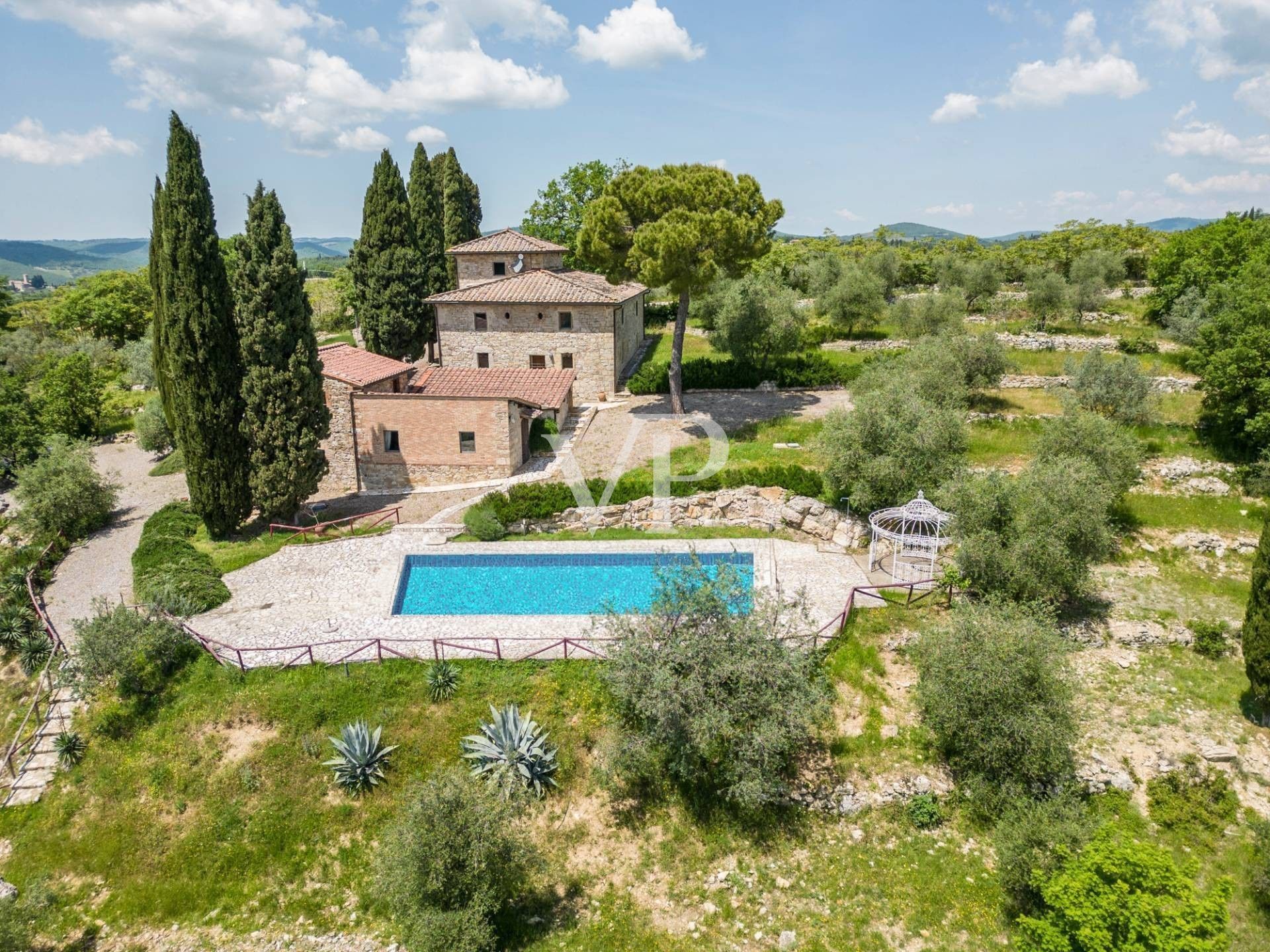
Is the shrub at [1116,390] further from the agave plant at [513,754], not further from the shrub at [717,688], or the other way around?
the agave plant at [513,754]

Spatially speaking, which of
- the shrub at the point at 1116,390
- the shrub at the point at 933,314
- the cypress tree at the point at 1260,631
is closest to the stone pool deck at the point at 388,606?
the cypress tree at the point at 1260,631

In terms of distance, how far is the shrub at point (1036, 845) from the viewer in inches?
432

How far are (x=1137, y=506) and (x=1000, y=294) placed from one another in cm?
3526

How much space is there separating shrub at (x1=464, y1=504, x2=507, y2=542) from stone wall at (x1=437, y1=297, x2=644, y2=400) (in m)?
15.0

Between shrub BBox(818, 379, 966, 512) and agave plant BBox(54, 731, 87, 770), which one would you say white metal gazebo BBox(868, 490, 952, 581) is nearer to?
shrub BBox(818, 379, 966, 512)

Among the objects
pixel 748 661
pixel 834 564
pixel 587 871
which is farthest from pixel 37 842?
pixel 834 564

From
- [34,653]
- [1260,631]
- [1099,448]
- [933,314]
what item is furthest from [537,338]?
[1260,631]

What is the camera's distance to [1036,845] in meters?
11.4

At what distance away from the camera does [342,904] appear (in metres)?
12.7

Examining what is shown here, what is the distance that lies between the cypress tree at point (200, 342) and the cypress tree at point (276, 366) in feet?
1.36

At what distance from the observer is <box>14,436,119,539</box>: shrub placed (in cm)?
2317

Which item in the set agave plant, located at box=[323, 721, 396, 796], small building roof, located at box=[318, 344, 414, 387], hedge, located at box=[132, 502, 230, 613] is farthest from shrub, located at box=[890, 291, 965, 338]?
hedge, located at box=[132, 502, 230, 613]

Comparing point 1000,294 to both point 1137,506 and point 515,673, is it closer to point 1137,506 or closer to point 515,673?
point 1137,506

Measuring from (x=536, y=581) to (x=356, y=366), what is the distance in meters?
13.7
